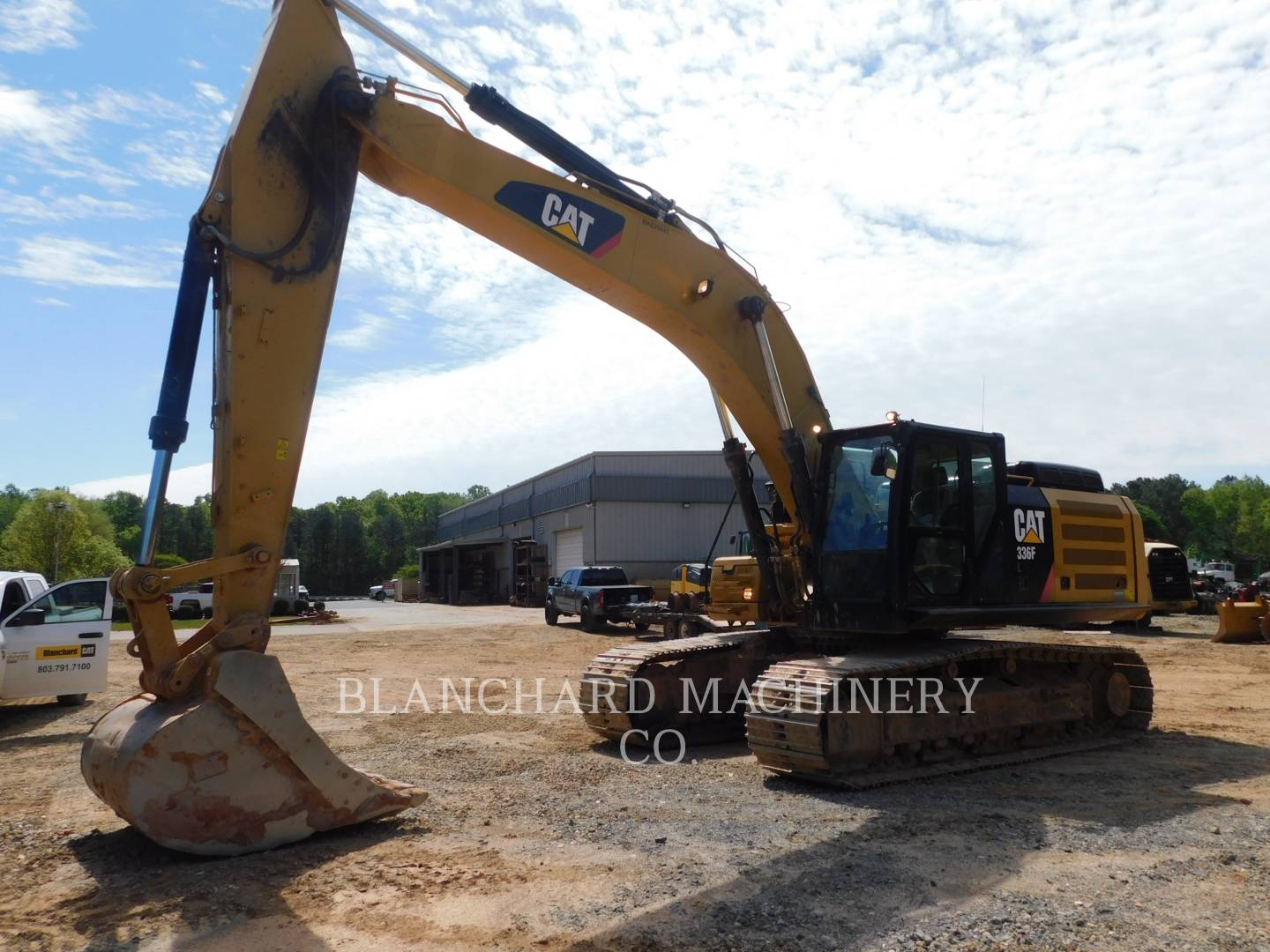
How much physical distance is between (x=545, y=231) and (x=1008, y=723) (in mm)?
6004

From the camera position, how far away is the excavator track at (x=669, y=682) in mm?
9398

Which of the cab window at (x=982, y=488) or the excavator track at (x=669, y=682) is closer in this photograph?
the cab window at (x=982, y=488)

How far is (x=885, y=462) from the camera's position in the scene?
8.16 meters

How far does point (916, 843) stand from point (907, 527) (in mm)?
2826

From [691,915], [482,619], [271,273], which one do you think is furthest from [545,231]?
[482,619]

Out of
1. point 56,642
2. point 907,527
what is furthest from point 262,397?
point 56,642

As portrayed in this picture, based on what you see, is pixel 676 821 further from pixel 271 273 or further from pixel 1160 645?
pixel 1160 645

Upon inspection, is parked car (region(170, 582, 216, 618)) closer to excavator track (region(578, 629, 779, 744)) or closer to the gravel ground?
the gravel ground

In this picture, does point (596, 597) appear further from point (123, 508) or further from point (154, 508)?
point (123, 508)

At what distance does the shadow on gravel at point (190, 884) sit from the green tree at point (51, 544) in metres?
53.2

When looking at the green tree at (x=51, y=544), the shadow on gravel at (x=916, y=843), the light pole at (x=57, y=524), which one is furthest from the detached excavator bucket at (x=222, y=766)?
the green tree at (x=51, y=544)

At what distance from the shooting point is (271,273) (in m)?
5.89

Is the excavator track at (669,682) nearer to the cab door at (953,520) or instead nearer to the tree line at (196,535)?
the cab door at (953,520)

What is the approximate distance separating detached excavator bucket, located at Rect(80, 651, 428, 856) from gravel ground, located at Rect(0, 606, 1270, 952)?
191 mm
